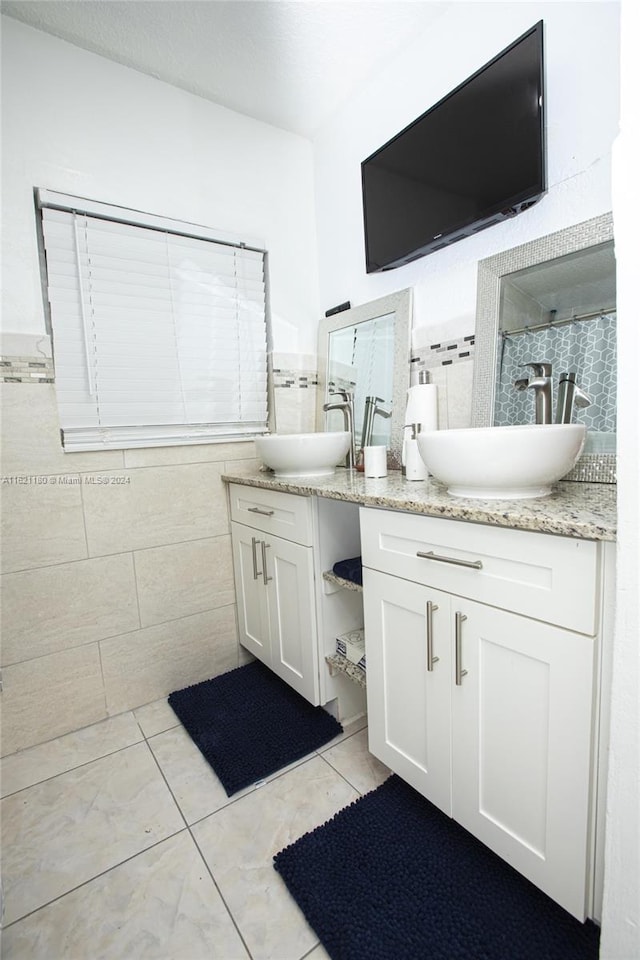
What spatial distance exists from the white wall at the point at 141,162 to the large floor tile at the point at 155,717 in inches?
59.2

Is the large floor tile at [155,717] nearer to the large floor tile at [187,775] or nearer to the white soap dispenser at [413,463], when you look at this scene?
the large floor tile at [187,775]

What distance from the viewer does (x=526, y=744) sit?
861 millimetres

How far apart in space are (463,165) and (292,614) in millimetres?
1591

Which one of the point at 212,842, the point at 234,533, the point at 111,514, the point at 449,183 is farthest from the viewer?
the point at 234,533

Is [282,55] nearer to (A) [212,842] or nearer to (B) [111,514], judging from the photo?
(B) [111,514]

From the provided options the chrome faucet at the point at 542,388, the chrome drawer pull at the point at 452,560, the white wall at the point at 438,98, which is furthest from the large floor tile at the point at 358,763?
the white wall at the point at 438,98

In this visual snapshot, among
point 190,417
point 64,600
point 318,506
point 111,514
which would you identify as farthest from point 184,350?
point 64,600

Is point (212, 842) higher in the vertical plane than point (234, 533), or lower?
lower

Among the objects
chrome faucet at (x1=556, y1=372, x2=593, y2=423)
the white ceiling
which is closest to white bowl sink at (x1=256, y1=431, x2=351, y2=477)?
chrome faucet at (x1=556, y1=372, x2=593, y2=423)

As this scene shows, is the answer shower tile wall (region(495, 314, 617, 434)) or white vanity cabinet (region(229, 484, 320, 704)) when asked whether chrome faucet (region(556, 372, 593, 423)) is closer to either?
shower tile wall (region(495, 314, 617, 434))

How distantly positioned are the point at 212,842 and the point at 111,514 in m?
1.12

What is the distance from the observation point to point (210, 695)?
1821 mm

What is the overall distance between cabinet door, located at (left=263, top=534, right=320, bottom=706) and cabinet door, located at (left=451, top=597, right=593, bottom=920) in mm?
593

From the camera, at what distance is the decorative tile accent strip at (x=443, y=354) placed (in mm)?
1499
